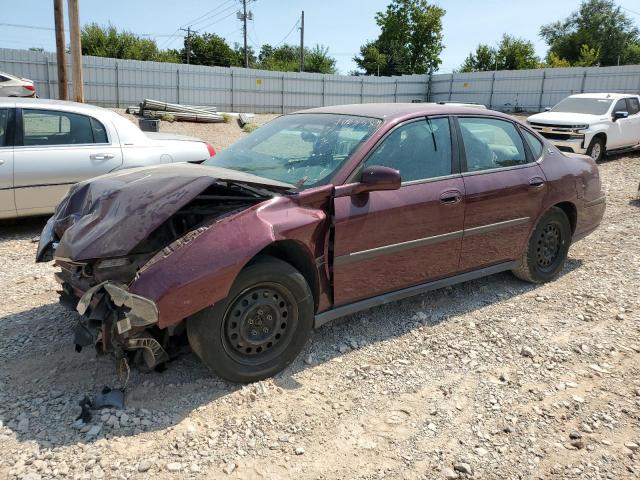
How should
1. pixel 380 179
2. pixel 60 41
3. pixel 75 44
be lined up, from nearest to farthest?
pixel 380 179 → pixel 75 44 → pixel 60 41

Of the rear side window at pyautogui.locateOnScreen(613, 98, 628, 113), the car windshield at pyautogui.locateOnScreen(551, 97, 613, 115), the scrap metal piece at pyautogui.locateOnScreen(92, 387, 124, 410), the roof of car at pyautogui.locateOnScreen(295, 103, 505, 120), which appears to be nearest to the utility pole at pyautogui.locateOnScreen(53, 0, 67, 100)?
the roof of car at pyautogui.locateOnScreen(295, 103, 505, 120)

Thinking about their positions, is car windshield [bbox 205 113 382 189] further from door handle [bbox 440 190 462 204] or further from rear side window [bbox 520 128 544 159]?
rear side window [bbox 520 128 544 159]

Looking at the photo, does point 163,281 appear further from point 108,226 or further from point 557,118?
point 557,118

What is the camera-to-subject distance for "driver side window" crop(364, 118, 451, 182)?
3949 mm

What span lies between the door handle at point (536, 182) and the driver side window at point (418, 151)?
0.98 m

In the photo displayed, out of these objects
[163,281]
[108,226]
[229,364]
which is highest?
[108,226]

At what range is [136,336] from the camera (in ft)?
9.69

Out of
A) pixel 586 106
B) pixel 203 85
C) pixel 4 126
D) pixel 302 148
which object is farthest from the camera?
pixel 203 85

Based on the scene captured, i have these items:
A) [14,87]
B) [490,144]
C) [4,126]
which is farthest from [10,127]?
[14,87]

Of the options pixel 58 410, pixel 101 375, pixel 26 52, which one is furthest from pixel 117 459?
pixel 26 52

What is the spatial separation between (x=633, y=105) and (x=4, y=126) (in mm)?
15099

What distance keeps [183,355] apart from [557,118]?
1285cm

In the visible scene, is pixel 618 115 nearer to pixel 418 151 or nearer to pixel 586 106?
pixel 586 106

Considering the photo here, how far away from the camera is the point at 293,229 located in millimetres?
3350
